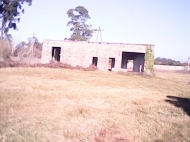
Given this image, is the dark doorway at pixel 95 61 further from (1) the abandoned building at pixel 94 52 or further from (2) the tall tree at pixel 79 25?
(2) the tall tree at pixel 79 25

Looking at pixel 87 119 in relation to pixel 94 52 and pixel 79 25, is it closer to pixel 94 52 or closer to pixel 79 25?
pixel 94 52

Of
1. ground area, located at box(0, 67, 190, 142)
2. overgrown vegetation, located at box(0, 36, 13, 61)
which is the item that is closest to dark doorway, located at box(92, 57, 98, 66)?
overgrown vegetation, located at box(0, 36, 13, 61)

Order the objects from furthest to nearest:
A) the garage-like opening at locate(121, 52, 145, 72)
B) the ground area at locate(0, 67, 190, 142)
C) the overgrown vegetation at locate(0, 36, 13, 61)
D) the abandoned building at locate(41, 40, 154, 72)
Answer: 1. the overgrown vegetation at locate(0, 36, 13, 61)
2. the garage-like opening at locate(121, 52, 145, 72)
3. the abandoned building at locate(41, 40, 154, 72)
4. the ground area at locate(0, 67, 190, 142)

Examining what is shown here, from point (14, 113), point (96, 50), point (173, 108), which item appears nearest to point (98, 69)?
point (96, 50)

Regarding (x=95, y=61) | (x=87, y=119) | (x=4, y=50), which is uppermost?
(x=4, y=50)

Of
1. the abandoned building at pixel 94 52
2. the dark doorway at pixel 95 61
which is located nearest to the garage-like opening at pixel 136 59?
the abandoned building at pixel 94 52

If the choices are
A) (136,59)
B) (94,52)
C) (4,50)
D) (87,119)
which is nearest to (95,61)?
(94,52)

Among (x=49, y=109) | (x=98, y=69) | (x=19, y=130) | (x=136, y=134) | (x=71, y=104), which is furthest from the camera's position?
(x=98, y=69)

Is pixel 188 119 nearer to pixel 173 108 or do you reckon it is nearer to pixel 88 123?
pixel 173 108

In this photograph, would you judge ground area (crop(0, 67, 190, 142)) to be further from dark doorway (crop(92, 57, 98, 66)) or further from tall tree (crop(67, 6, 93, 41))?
tall tree (crop(67, 6, 93, 41))

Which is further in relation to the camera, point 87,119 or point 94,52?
point 94,52

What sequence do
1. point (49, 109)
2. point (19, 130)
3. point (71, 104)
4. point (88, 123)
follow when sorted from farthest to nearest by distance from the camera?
point (71, 104), point (49, 109), point (88, 123), point (19, 130)

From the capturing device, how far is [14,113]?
21.2 feet

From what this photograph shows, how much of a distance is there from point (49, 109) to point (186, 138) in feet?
14.3
